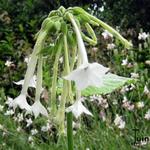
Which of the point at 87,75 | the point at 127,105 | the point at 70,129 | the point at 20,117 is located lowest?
the point at 20,117

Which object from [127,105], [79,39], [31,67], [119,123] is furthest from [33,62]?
[127,105]

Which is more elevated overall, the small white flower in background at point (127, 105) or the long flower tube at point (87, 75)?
the long flower tube at point (87, 75)

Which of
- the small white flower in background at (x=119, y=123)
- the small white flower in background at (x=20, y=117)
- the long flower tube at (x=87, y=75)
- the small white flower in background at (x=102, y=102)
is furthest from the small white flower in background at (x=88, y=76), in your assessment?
the small white flower in background at (x=20, y=117)

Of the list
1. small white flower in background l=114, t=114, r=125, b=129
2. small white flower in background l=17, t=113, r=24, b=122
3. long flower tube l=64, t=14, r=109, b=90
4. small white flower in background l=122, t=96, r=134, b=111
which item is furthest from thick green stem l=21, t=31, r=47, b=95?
small white flower in background l=17, t=113, r=24, b=122

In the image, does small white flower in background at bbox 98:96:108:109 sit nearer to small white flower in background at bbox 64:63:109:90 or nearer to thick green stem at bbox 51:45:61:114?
thick green stem at bbox 51:45:61:114


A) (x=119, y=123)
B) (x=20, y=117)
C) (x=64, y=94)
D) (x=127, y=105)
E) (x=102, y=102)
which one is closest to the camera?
(x=64, y=94)

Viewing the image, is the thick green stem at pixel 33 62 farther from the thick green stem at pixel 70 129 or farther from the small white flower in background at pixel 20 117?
the small white flower in background at pixel 20 117

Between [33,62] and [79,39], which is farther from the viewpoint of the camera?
[33,62]

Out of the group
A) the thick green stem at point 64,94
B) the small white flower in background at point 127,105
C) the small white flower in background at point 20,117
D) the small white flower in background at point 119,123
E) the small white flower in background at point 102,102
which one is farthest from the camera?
the small white flower in background at point 20,117

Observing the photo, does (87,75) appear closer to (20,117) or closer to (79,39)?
(79,39)
